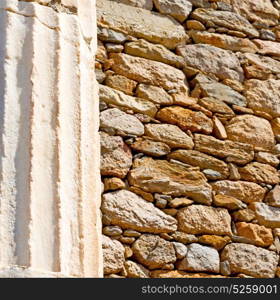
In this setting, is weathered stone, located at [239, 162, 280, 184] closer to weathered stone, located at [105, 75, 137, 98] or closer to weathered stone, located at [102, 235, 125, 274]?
weathered stone, located at [105, 75, 137, 98]

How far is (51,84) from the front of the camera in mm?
2086

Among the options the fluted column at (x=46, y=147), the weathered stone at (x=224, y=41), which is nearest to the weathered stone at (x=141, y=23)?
the weathered stone at (x=224, y=41)

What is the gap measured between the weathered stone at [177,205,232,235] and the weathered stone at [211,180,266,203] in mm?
140

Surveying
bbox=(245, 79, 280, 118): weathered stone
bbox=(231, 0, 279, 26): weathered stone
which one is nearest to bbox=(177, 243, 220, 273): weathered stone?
bbox=(245, 79, 280, 118): weathered stone

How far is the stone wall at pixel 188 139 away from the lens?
454 centimetres

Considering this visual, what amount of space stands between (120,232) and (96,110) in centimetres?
218

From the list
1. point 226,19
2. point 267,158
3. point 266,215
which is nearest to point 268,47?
point 226,19

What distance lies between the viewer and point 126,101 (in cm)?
480

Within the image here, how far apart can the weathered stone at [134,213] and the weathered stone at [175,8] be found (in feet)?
4.82

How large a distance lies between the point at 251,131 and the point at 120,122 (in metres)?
1.05

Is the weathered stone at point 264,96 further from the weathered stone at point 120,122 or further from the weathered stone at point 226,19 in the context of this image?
the weathered stone at point 120,122
